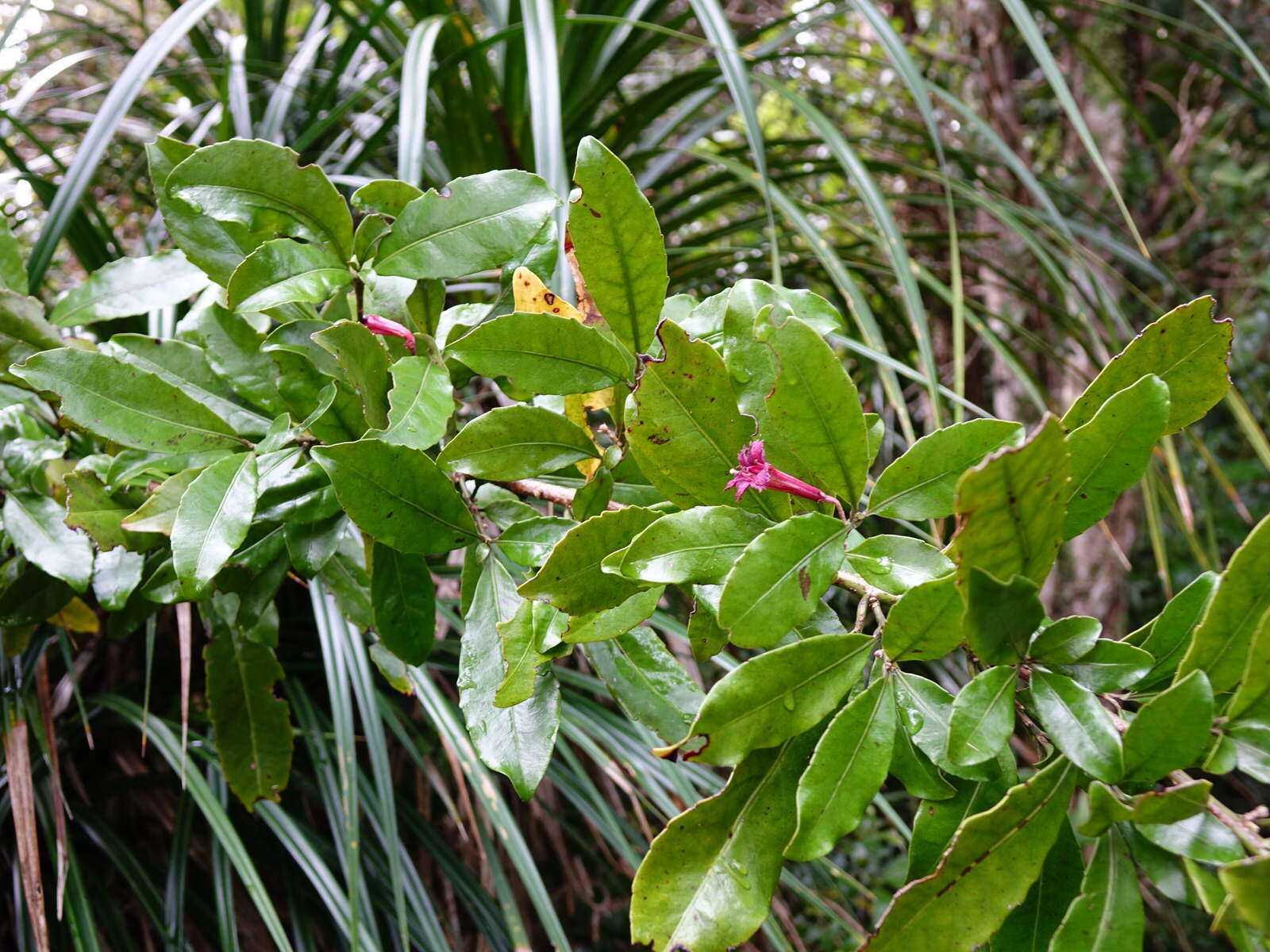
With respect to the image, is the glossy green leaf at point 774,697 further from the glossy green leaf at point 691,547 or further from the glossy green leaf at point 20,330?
the glossy green leaf at point 20,330

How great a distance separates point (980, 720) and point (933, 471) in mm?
85

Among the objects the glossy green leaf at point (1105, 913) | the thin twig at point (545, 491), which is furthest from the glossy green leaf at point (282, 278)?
the glossy green leaf at point (1105, 913)

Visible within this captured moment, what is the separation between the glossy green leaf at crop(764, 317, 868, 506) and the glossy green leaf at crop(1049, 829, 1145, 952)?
12cm

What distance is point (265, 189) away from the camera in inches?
13.3

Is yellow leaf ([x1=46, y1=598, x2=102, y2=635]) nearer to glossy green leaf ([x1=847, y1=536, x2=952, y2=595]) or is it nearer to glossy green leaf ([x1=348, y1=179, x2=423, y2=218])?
glossy green leaf ([x1=348, y1=179, x2=423, y2=218])

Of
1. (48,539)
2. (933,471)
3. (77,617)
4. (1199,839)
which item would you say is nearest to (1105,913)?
(1199,839)

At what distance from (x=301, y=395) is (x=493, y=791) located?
0.39m

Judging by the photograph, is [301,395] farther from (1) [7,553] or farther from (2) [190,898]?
(2) [190,898]

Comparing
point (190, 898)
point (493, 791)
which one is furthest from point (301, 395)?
point (190, 898)

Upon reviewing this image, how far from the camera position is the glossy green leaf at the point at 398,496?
0.29 m

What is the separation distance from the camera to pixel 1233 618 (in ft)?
0.76

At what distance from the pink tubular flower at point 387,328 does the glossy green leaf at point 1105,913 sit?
0.95ft

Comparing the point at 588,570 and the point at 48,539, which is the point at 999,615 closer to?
the point at 588,570

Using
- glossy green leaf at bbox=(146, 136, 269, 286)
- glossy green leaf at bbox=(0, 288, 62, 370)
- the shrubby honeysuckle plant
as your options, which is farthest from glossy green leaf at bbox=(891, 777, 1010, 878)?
glossy green leaf at bbox=(0, 288, 62, 370)
